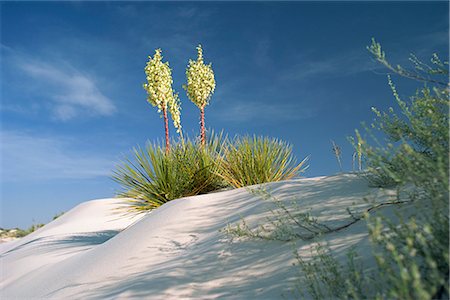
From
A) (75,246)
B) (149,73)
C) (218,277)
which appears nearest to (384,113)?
(218,277)

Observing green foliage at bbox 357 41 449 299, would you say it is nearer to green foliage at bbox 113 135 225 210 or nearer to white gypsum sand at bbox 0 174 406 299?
white gypsum sand at bbox 0 174 406 299

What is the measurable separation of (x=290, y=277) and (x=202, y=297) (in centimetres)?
69

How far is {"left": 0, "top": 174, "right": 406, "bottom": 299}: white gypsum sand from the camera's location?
3.18 m

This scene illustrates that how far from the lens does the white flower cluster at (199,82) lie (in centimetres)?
1488

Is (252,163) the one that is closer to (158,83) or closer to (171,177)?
(171,177)

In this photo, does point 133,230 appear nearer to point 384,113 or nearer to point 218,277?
point 218,277

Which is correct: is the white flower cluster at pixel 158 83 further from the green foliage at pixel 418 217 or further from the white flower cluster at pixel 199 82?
the green foliage at pixel 418 217

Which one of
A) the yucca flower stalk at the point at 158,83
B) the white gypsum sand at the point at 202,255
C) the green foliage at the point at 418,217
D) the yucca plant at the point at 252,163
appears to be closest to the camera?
the green foliage at the point at 418,217

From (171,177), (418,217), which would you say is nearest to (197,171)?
(171,177)

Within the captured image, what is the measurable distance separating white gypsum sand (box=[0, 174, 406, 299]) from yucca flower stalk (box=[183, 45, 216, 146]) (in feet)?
29.3

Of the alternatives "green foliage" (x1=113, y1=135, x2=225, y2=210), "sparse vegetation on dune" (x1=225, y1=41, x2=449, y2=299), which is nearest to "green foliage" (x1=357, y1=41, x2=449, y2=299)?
"sparse vegetation on dune" (x1=225, y1=41, x2=449, y2=299)

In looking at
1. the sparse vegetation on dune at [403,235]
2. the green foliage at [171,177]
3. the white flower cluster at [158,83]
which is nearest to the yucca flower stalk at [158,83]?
the white flower cluster at [158,83]

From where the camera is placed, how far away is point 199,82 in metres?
15.0

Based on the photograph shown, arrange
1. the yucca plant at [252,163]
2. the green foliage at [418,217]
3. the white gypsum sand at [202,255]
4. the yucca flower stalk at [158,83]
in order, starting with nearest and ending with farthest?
the green foliage at [418,217], the white gypsum sand at [202,255], the yucca plant at [252,163], the yucca flower stalk at [158,83]
